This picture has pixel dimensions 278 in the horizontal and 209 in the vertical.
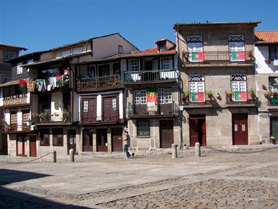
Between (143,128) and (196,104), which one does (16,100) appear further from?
(196,104)

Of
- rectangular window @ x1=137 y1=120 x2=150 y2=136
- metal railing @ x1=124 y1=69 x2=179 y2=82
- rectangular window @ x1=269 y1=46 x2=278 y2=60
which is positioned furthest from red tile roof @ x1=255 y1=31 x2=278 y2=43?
rectangular window @ x1=137 y1=120 x2=150 y2=136

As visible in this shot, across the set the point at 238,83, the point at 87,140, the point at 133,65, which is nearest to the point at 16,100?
the point at 87,140

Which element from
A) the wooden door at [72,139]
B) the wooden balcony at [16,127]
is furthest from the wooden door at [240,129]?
the wooden balcony at [16,127]

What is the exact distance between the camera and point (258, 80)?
90.3 ft

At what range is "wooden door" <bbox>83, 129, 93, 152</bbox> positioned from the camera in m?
30.9

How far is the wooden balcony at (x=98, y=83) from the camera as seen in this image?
2938 centimetres

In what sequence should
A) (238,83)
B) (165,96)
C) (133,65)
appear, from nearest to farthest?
(238,83) → (165,96) → (133,65)

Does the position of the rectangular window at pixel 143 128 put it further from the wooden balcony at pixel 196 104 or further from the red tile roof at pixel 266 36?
the red tile roof at pixel 266 36

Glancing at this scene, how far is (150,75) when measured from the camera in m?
28.5

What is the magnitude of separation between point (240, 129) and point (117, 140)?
10.2 meters

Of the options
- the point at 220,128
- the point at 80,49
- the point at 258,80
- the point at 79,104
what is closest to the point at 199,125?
the point at 220,128

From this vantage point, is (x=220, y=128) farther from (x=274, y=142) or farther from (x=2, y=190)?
(x=2, y=190)

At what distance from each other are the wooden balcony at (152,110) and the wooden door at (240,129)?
480cm

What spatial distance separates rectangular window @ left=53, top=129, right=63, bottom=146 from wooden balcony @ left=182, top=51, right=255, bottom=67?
13.5 meters
